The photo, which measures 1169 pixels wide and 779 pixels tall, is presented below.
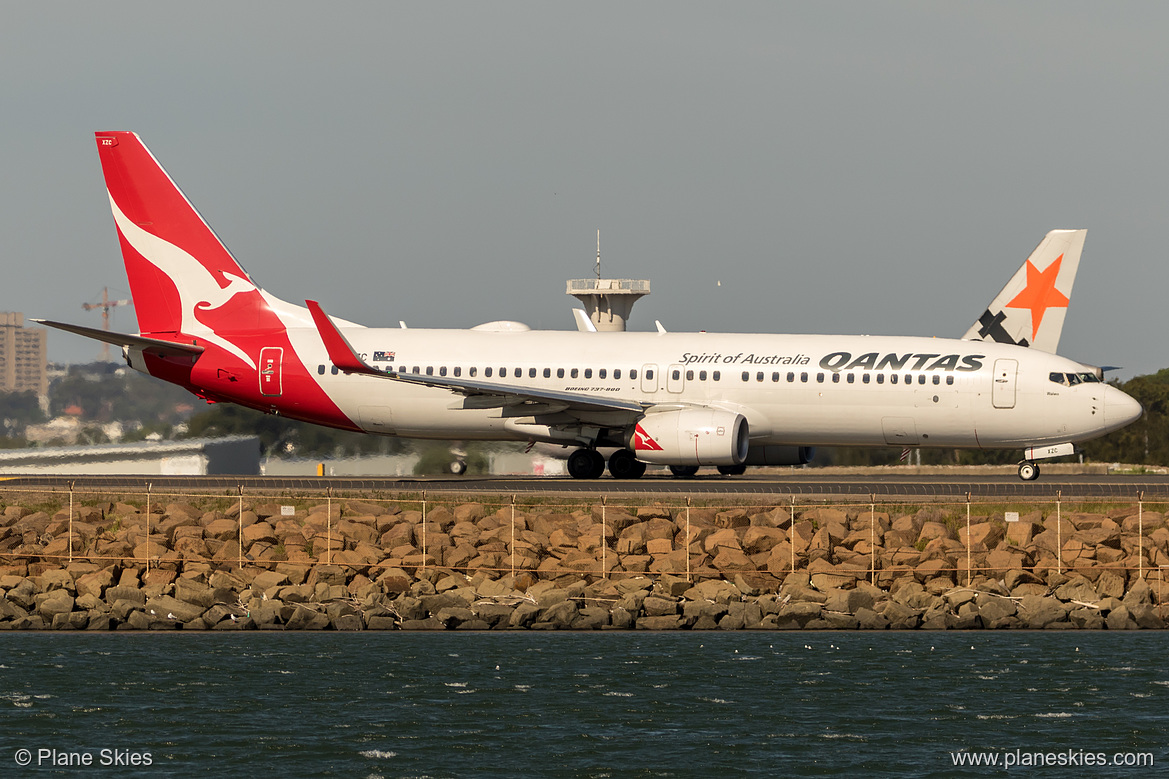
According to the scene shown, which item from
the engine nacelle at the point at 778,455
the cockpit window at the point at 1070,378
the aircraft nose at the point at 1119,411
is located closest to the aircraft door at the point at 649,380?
the engine nacelle at the point at 778,455

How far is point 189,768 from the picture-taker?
19547mm

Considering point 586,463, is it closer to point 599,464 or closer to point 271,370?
point 599,464

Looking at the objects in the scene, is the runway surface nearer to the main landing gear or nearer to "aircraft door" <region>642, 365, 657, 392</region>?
the main landing gear

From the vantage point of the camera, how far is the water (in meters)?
20.2

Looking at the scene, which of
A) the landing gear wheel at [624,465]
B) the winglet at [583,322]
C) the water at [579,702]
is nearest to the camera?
the water at [579,702]

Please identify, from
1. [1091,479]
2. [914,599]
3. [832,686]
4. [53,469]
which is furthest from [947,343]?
[53,469]

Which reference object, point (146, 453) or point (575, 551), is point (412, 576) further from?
point (146, 453)

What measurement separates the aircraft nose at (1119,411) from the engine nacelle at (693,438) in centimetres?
839

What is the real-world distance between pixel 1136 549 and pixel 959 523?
133 inches

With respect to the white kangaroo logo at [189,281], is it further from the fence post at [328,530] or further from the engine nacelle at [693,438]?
the engine nacelle at [693,438]

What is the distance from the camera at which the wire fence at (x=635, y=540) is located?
29062mm

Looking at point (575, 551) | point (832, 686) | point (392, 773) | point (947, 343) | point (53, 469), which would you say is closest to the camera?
point (392, 773)

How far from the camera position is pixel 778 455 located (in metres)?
38.8
